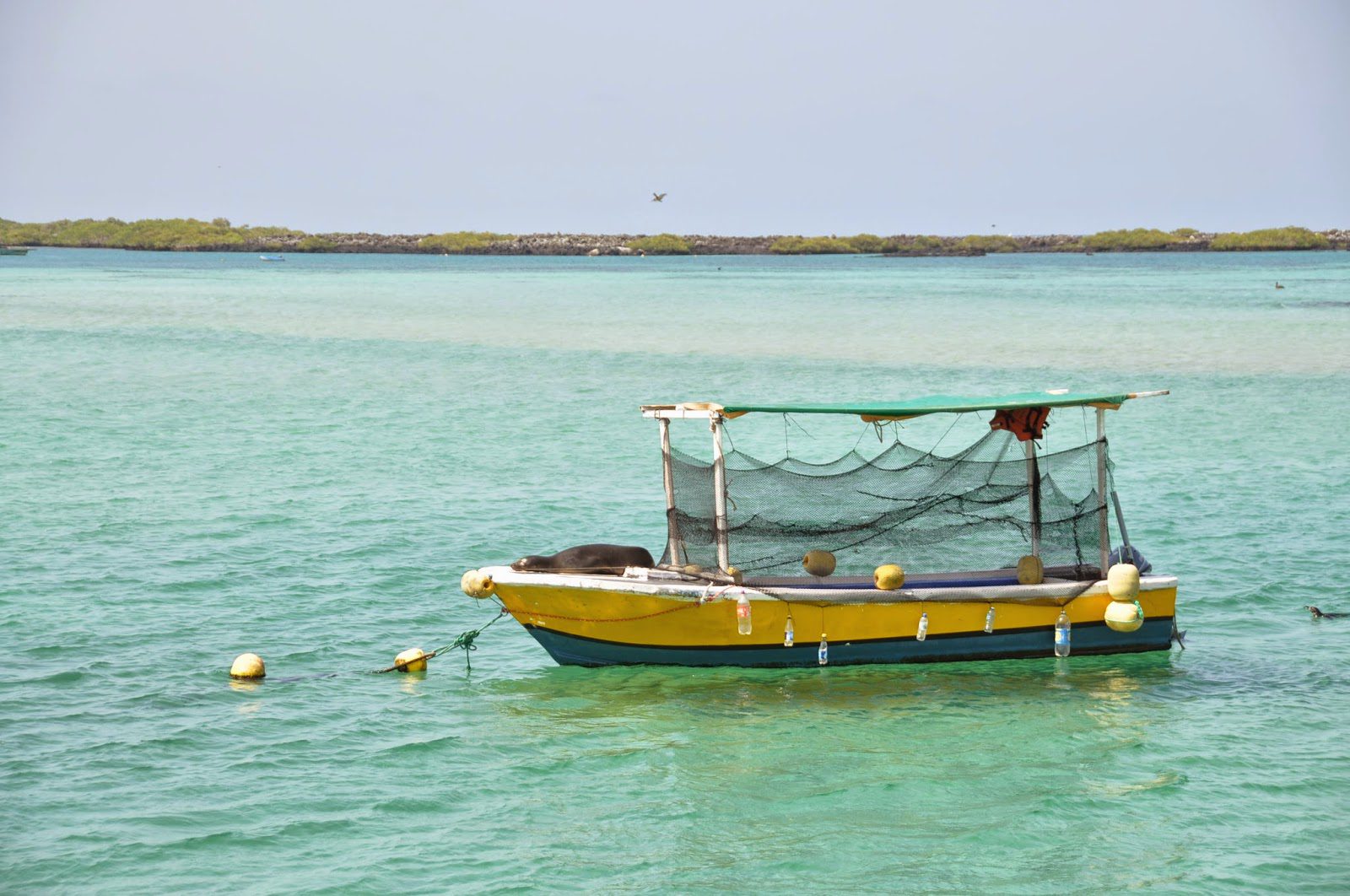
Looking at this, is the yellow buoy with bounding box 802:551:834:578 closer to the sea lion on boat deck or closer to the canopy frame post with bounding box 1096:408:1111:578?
the sea lion on boat deck

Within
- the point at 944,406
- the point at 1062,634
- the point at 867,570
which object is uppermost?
the point at 944,406

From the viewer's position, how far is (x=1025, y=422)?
45.3 feet

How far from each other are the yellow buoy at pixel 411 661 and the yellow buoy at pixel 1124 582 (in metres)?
6.32

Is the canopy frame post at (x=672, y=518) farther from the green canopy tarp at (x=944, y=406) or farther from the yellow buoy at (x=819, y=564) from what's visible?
the yellow buoy at (x=819, y=564)

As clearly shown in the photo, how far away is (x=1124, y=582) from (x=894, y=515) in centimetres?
217

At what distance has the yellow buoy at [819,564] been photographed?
13.3 metres

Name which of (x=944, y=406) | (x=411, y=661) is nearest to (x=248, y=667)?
(x=411, y=661)

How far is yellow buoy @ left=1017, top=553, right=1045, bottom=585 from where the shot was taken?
13352 millimetres

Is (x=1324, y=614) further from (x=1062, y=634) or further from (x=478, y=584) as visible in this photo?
(x=478, y=584)

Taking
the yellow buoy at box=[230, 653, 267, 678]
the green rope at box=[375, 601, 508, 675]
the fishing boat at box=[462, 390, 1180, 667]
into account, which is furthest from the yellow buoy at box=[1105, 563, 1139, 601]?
the yellow buoy at box=[230, 653, 267, 678]

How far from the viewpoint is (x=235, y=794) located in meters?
10.4

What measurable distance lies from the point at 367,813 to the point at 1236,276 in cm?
10262

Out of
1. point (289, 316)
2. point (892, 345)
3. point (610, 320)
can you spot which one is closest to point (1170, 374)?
point (892, 345)

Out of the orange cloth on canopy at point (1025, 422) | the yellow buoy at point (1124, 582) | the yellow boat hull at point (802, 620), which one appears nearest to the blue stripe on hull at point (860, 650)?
the yellow boat hull at point (802, 620)
